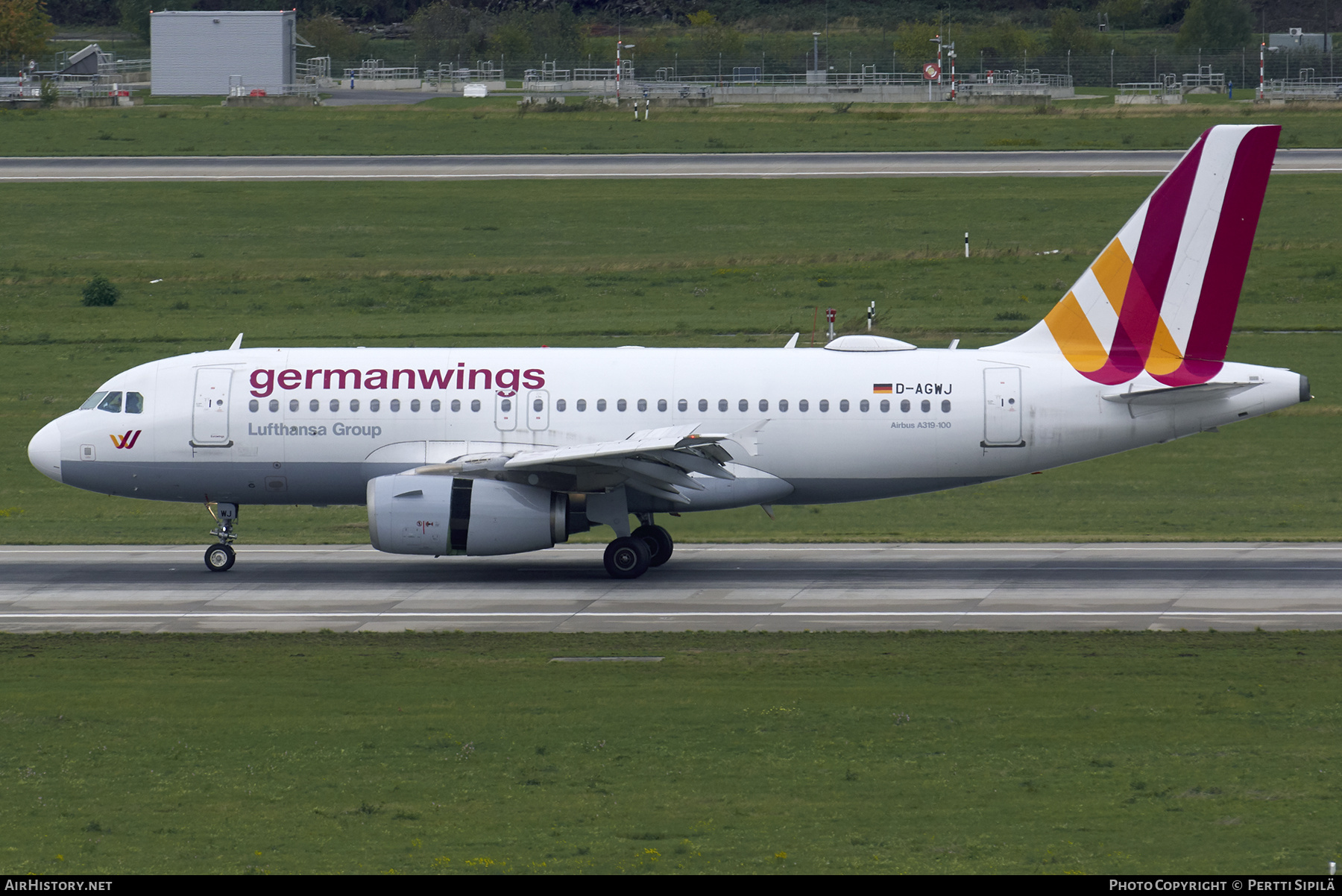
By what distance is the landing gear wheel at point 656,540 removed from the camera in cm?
3625

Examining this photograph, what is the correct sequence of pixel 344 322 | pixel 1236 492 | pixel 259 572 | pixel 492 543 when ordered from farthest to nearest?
pixel 344 322 → pixel 1236 492 → pixel 259 572 → pixel 492 543

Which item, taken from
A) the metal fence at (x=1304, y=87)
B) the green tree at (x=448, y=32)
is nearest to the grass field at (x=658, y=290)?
the metal fence at (x=1304, y=87)

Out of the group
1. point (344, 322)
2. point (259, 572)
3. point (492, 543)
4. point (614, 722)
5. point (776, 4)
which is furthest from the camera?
point (776, 4)

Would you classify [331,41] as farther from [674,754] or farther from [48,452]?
[674,754]

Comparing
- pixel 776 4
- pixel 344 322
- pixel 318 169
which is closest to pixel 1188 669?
pixel 344 322

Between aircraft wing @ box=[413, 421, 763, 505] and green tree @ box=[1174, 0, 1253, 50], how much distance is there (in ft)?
454

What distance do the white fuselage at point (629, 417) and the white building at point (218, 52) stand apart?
11020cm

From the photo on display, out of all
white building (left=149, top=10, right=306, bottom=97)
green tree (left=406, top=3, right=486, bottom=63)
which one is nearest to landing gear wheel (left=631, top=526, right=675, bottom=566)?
white building (left=149, top=10, right=306, bottom=97)

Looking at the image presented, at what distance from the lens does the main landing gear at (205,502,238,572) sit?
118 ft

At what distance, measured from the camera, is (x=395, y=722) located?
76.8 feet

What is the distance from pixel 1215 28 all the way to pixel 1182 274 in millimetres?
136710

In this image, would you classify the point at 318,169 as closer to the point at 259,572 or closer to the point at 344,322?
the point at 344,322

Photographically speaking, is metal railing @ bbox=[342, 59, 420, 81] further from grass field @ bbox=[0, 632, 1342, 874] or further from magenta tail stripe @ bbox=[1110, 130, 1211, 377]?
grass field @ bbox=[0, 632, 1342, 874]
